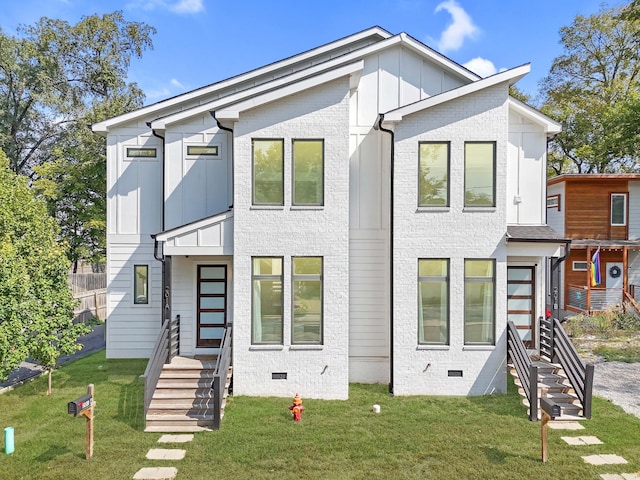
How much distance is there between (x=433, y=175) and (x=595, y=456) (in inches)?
245

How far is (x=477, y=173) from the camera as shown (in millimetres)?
9383

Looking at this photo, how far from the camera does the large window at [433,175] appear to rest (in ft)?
30.8

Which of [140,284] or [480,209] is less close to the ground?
[480,209]

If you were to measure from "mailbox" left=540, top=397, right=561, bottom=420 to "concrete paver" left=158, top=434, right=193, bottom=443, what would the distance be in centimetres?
602

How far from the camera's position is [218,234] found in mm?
9234

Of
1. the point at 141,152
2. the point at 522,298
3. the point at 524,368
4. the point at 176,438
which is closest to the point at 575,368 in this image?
the point at 524,368

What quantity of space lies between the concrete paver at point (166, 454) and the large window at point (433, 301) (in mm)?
5590

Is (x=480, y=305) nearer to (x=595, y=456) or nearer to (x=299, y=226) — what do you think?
(x=595, y=456)

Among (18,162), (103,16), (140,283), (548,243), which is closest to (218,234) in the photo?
(140,283)

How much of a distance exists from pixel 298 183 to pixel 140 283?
5750 millimetres

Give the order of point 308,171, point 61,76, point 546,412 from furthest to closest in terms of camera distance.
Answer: point 61,76
point 308,171
point 546,412

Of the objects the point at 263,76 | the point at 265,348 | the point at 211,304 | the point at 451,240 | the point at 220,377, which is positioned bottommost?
the point at 220,377

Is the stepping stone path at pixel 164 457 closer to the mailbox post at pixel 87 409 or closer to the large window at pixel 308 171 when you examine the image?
the mailbox post at pixel 87 409

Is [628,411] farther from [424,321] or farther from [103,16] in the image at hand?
[103,16]
